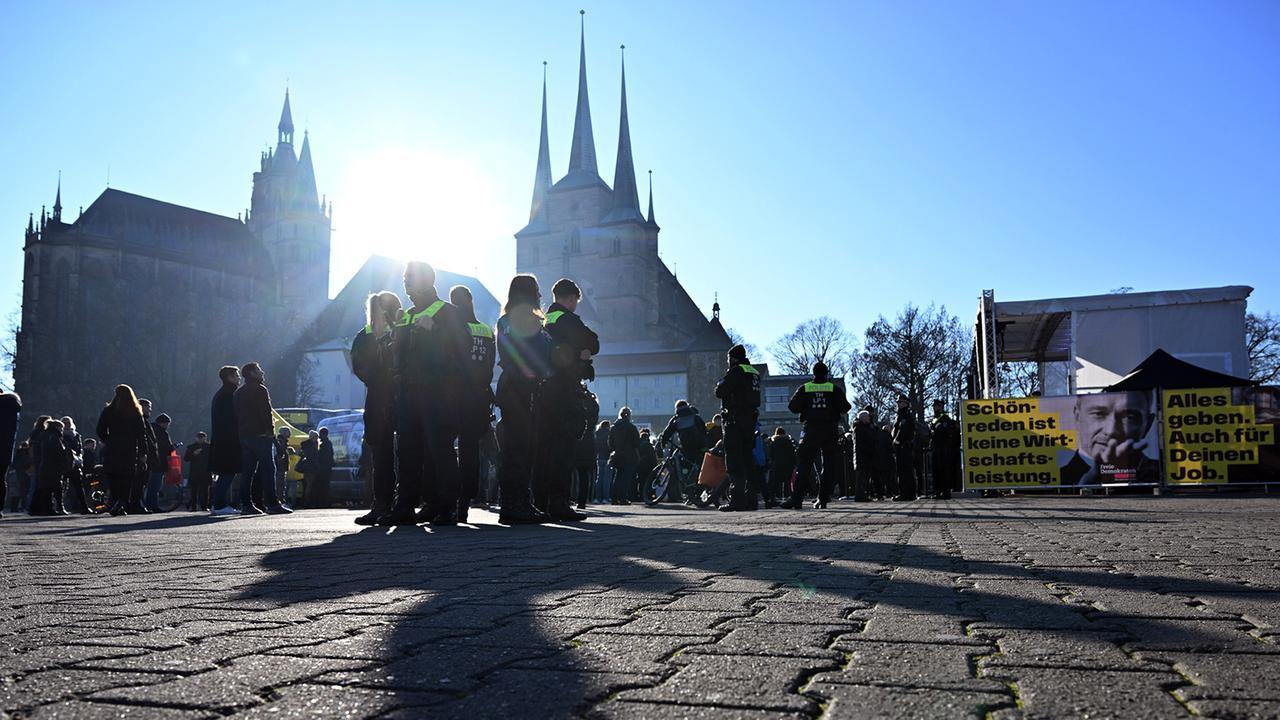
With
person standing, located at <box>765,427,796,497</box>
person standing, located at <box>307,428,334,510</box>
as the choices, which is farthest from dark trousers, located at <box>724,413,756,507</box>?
person standing, located at <box>307,428,334,510</box>

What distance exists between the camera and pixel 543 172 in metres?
94.8

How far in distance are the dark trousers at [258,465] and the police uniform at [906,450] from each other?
9.89 m

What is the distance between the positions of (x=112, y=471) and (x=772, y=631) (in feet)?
45.6

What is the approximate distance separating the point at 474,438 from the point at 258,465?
268 inches

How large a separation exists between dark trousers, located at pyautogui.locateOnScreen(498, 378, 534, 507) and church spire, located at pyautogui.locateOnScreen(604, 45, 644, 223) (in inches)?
Result: 3232

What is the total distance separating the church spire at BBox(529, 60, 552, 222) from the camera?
307 feet

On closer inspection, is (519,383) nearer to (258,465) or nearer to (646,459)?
(258,465)

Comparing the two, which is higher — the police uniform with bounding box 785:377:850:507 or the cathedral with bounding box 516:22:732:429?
the cathedral with bounding box 516:22:732:429

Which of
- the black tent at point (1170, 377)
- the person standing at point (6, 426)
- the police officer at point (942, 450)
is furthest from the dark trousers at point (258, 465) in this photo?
the black tent at point (1170, 377)

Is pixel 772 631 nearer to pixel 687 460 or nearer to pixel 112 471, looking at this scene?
pixel 112 471

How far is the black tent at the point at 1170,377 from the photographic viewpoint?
1855 cm

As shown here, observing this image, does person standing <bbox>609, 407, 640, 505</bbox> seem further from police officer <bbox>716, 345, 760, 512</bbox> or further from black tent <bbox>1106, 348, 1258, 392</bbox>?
black tent <bbox>1106, 348, 1258, 392</bbox>

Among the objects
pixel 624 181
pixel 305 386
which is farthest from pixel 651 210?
pixel 305 386

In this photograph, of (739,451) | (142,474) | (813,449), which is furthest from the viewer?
(142,474)
